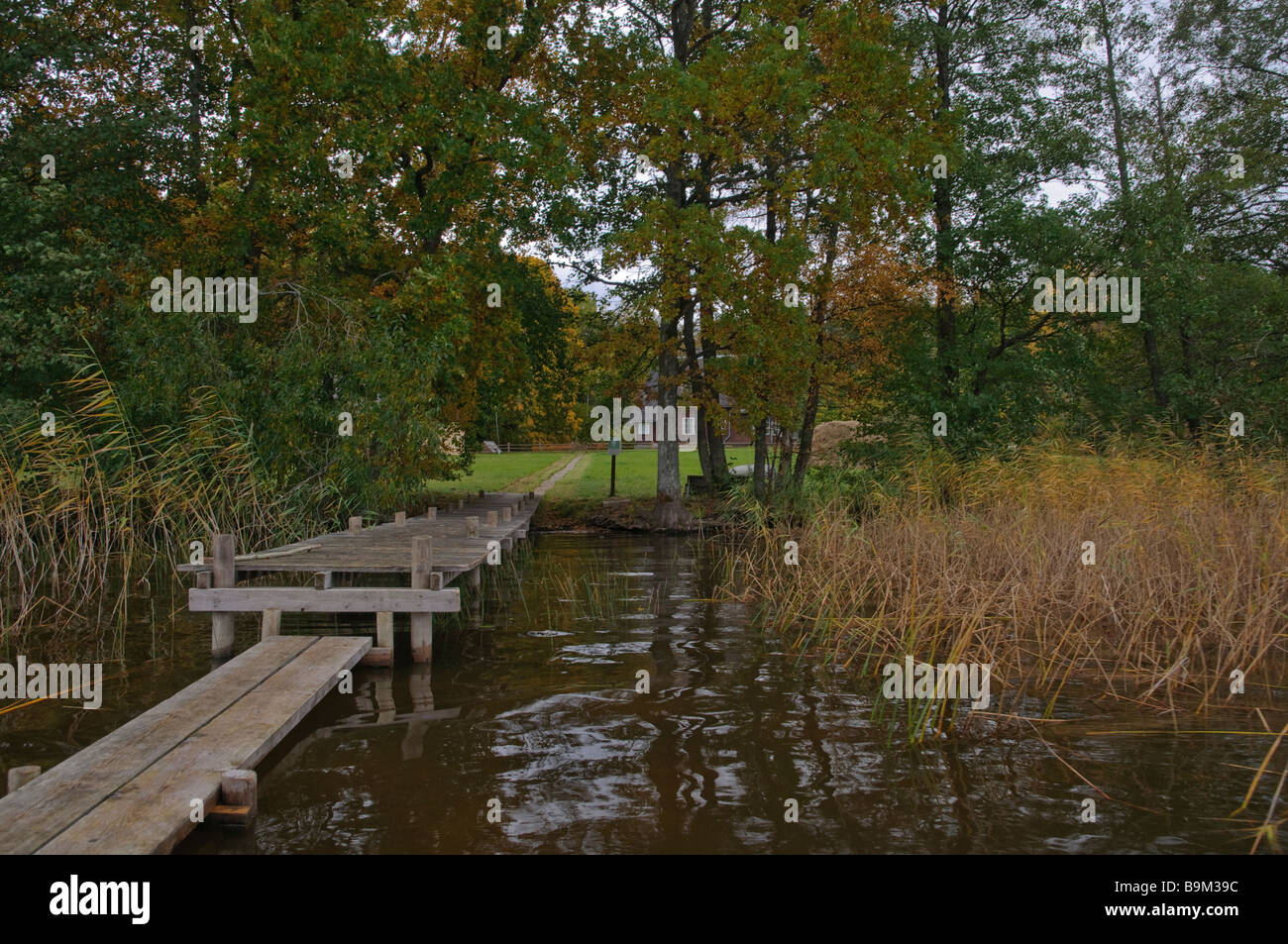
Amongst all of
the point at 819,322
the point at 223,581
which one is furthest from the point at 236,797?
the point at 819,322

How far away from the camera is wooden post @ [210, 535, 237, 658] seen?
9.26 m

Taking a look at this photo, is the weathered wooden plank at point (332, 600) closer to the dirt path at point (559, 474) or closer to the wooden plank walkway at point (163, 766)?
the wooden plank walkway at point (163, 766)

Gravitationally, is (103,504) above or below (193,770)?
above

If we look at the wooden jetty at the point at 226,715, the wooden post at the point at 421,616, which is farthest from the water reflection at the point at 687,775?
the wooden jetty at the point at 226,715

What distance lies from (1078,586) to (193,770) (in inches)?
281

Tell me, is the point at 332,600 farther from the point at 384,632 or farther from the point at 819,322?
the point at 819,322

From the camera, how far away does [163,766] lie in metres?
5.45

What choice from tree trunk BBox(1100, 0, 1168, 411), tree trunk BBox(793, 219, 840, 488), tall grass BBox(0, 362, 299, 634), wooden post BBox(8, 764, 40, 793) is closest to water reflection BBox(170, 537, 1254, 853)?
wooden post BBox(8, 764, 40, 793)

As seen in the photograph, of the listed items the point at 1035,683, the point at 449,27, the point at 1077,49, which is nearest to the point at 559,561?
the point at 1035,683

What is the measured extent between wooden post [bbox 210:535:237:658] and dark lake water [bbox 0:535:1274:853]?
11.5 inches

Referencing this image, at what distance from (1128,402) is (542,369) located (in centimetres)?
1428

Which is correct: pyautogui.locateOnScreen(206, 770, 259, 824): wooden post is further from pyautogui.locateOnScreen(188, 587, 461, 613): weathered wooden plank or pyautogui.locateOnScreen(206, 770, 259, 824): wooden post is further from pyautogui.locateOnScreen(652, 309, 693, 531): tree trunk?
pyautogui.locateOnScreen(652, 309, 693, 531): tree trunk

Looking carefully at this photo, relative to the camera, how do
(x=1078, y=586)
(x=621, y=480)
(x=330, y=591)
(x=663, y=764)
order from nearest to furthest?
(x=663, y=764) < (x=1078, y=586) < (x=330, y=591) < (x=621, y=480)
